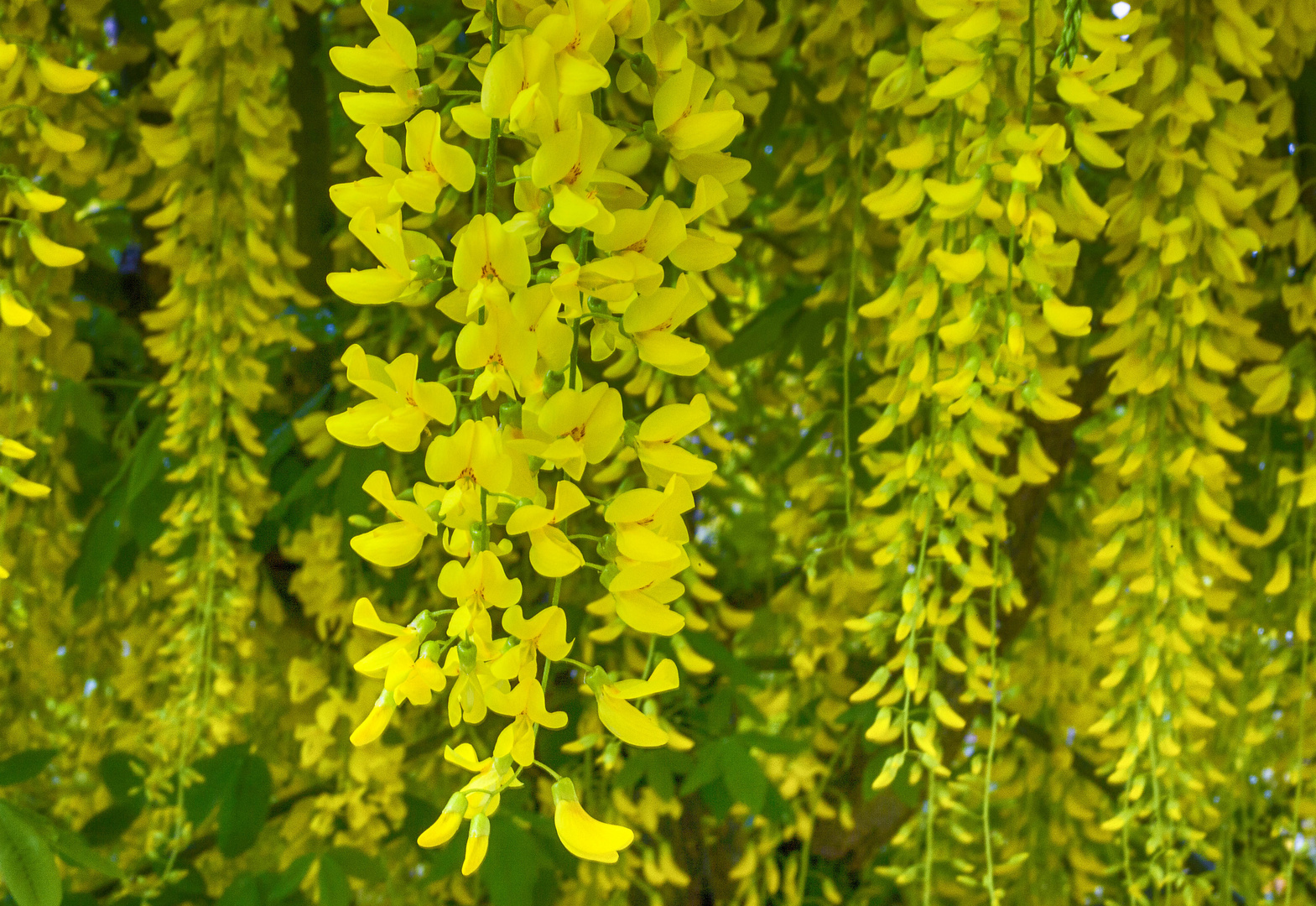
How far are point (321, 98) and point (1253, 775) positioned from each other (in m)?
1.47

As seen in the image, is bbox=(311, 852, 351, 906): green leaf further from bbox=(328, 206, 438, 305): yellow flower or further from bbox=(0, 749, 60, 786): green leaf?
bbox=(328, 206, 438, 305): yellow flower

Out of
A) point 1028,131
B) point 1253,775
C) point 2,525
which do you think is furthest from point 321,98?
point 1253,775

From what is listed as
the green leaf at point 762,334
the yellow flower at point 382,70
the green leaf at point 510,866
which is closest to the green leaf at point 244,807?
the green leaf at point 510,866

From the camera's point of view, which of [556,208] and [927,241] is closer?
Result: [556,208]

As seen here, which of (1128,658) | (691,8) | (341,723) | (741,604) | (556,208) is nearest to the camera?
(556,208)

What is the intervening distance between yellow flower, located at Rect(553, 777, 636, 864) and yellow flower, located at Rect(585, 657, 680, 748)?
0.04 metres

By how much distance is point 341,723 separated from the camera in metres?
1.39

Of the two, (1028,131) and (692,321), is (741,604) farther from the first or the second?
(1028,131)

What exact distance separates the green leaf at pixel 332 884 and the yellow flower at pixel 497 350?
795 mm

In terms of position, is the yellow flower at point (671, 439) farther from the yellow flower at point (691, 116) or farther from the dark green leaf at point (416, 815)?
the dark green leaf at point (416, 815)

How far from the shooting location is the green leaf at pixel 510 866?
3.79ft

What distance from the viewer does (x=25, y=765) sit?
1.12 metres

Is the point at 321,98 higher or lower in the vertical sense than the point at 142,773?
higher

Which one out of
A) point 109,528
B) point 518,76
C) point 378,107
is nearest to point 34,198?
point 378,107
